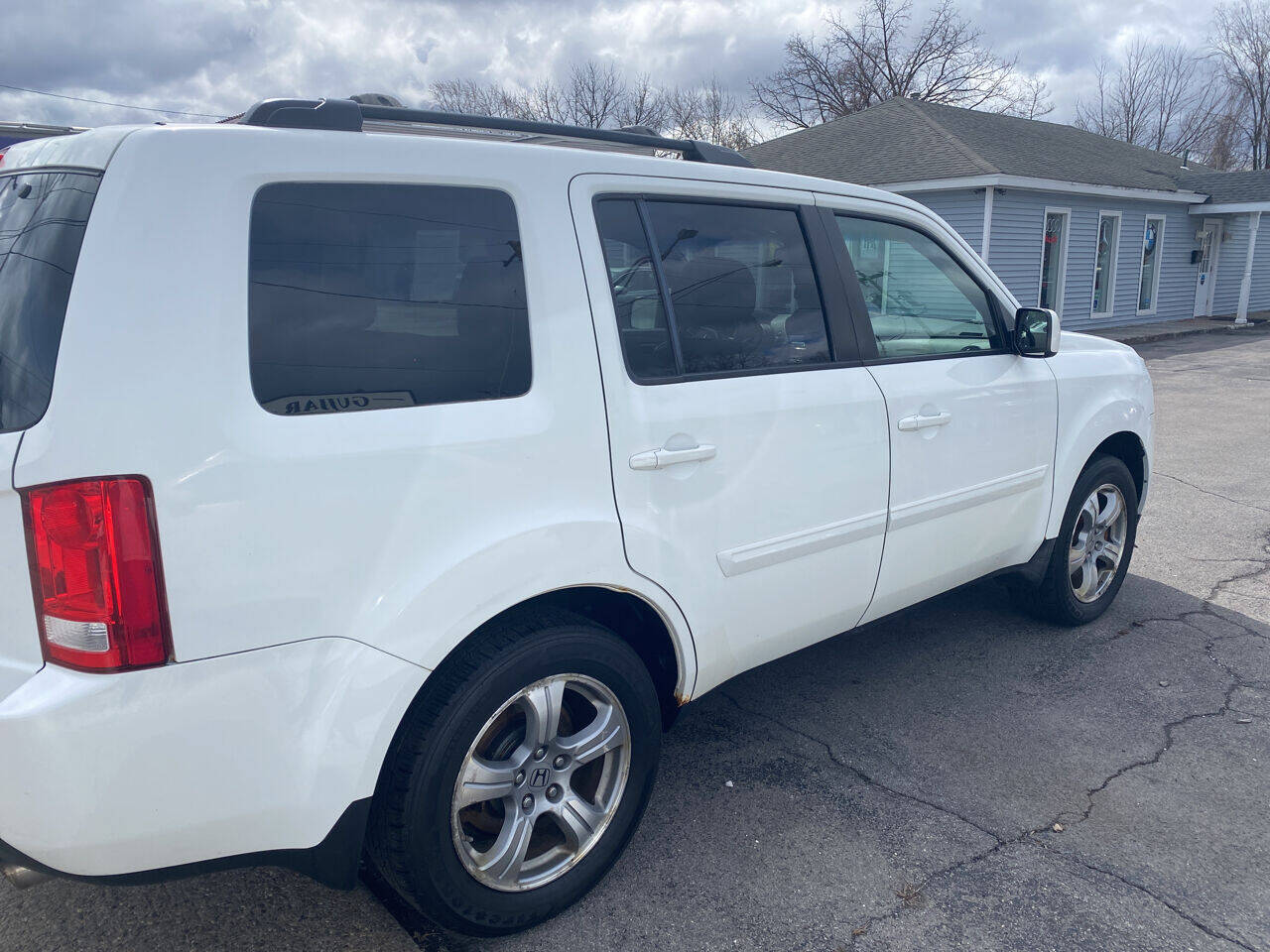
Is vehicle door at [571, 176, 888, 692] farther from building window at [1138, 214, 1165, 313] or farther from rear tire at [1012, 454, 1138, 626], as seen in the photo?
building window at [1138, 214, 1165, 313]

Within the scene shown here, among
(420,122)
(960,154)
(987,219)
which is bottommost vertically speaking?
(987,219)

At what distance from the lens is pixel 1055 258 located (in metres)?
19.1

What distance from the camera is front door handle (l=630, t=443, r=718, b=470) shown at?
2.39 metres

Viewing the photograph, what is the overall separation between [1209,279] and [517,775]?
26.5 m

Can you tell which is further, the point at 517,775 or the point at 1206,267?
the point at 1206,267

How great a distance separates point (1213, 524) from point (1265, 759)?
330 centimetres

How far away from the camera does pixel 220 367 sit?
1.79 meters

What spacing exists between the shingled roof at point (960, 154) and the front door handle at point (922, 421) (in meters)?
15.2

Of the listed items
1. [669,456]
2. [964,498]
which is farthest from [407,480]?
[964,498]

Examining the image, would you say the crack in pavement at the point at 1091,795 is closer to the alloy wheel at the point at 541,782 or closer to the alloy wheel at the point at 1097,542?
the alloy wheel at the point at 1097,542

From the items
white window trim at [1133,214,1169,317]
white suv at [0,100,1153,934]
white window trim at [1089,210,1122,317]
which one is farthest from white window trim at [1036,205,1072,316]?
white suv at [0,100,1153,934]

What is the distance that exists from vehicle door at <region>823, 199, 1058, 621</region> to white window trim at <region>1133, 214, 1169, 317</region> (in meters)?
20.2

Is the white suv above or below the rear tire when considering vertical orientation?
above

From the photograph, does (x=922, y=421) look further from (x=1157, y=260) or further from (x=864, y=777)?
(x=1157, y=260)
